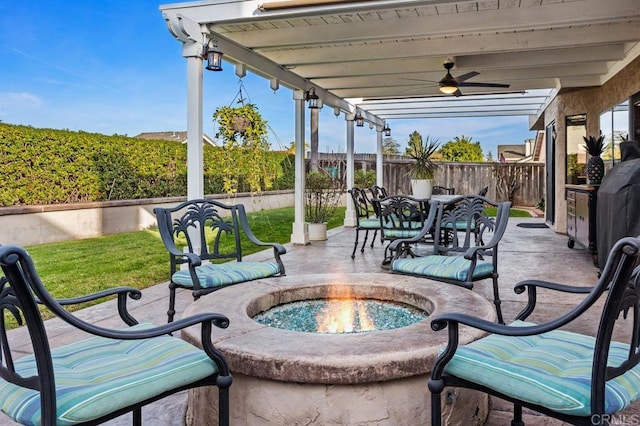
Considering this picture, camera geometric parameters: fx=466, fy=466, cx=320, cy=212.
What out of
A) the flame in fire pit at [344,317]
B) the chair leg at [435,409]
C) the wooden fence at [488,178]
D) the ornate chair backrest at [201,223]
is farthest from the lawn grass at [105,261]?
the wooden fence at [488,178]

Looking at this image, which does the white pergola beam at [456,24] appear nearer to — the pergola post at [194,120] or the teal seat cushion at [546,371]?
the pergola post at [194,120]

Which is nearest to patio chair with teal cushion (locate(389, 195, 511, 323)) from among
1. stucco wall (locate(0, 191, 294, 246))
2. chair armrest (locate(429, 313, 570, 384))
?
chair armrest (locate(429, 313, 570, 384))

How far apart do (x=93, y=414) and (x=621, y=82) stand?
24.5 feet

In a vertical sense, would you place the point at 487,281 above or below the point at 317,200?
below

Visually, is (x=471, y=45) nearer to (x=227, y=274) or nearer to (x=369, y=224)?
(x=369, y=224)

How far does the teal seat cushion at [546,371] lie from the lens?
4.06 ft

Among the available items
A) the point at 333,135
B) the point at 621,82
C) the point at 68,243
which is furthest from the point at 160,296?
the point at 333,135

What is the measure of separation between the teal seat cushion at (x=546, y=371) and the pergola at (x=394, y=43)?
346cm

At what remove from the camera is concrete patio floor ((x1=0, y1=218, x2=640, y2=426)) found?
2100 mm

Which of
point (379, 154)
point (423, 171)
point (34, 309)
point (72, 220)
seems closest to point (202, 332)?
point (34, 309)

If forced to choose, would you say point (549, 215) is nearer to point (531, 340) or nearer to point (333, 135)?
point (531, 340)

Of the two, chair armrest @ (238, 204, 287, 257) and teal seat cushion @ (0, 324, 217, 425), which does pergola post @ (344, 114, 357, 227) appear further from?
teal seat cushion @ (0, 324, 217, 425)

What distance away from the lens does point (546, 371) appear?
137 centimetres

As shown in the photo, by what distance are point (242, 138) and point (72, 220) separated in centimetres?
381
